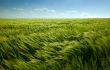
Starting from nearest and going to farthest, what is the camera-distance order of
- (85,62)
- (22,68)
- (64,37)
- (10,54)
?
(22,68), (85,62), (10,54), (64,37)

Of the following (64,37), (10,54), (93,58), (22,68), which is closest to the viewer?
(22,68)

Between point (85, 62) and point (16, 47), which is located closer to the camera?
point (85, 62)

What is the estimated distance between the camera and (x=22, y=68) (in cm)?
149

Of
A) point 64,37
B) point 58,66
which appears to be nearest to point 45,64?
point 58,66

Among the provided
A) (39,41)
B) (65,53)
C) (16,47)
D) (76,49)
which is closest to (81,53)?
(76,49)

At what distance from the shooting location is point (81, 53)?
1.82m

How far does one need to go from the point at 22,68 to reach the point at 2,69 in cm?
21

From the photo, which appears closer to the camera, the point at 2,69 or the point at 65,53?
the point at 2,69

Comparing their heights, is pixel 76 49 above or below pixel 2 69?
above

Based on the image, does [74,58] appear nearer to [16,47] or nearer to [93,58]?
[93,58]

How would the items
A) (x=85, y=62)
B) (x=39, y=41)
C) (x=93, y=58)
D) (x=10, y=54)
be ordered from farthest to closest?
(x=39, y=41), (x=10, y=54), (x=93, y=58), (x=85, y=62)

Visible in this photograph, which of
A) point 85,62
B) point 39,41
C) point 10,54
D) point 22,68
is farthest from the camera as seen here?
point 39,41

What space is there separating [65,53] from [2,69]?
658 mm

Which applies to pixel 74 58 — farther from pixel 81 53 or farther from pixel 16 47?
pixel 16 47
